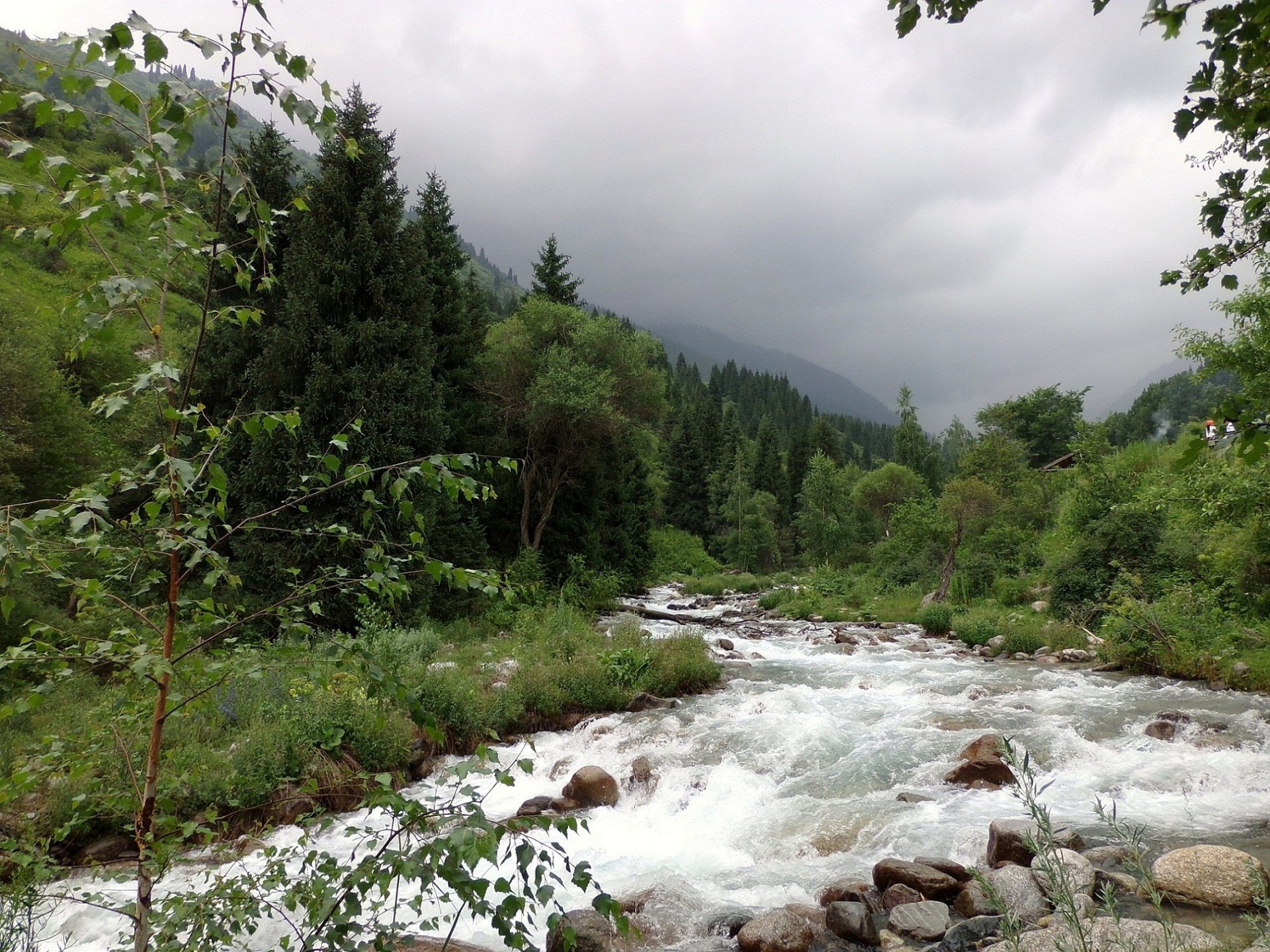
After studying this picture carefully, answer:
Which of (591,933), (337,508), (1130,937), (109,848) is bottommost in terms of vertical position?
(109,848)

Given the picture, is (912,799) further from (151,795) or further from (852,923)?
(151,795)

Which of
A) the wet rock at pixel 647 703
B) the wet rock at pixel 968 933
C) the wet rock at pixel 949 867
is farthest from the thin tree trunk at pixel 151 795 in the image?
the wet rock at pixel 647 703

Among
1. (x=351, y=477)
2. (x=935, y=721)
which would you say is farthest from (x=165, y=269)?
(x=935, y=721)

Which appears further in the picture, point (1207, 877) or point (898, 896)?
point (898, 896)

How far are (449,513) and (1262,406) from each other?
18.7 m

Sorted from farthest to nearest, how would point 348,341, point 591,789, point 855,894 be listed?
point 348,341 < point 591,789 < point 855,894

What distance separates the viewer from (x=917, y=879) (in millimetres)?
5984

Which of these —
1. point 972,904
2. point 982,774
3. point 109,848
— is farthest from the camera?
point 982,774

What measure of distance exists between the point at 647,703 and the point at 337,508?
8.56 metres

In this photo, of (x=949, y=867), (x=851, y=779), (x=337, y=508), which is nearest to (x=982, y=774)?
(x=851, y=779)

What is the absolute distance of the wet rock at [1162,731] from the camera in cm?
932

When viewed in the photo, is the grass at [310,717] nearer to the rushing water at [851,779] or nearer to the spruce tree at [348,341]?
the rushing water at [851,779]

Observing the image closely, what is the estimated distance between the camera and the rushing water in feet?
21.9

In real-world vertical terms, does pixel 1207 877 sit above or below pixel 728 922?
above
